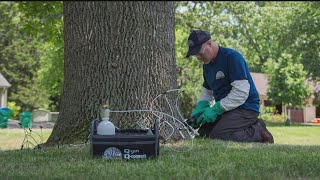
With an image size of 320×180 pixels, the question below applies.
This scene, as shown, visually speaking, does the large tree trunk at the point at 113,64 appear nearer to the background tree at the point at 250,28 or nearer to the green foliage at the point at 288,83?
the background tree at the point at 250,28

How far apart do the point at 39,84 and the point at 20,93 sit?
175 cm

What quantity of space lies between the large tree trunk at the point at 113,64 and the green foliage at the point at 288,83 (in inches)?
1095

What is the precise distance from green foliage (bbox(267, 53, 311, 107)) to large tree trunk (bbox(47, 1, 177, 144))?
91.2 ft

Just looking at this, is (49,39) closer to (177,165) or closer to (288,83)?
(177,165)

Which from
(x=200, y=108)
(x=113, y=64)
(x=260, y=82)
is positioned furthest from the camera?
(x=260, y=82)

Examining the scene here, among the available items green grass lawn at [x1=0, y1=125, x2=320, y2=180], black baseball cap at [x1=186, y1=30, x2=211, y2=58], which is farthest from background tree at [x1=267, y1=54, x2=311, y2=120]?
green grass lawn at [x1=0, y1=125, x2=320, y2=180]

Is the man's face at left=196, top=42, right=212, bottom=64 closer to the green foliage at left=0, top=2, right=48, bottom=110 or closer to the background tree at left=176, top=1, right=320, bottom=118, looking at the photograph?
the background tree at left=176, top=1, right=320, bottom=118

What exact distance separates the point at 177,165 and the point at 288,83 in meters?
29.9

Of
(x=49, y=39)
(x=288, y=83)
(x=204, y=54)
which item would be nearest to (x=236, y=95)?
(x=204, y=54)

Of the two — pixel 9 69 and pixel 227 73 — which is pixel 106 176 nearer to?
pixel 227 73

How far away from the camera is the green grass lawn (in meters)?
3.04

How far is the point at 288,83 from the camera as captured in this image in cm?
3216

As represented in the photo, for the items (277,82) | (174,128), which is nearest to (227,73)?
(174,128)

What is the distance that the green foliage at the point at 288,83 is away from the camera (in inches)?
1272
